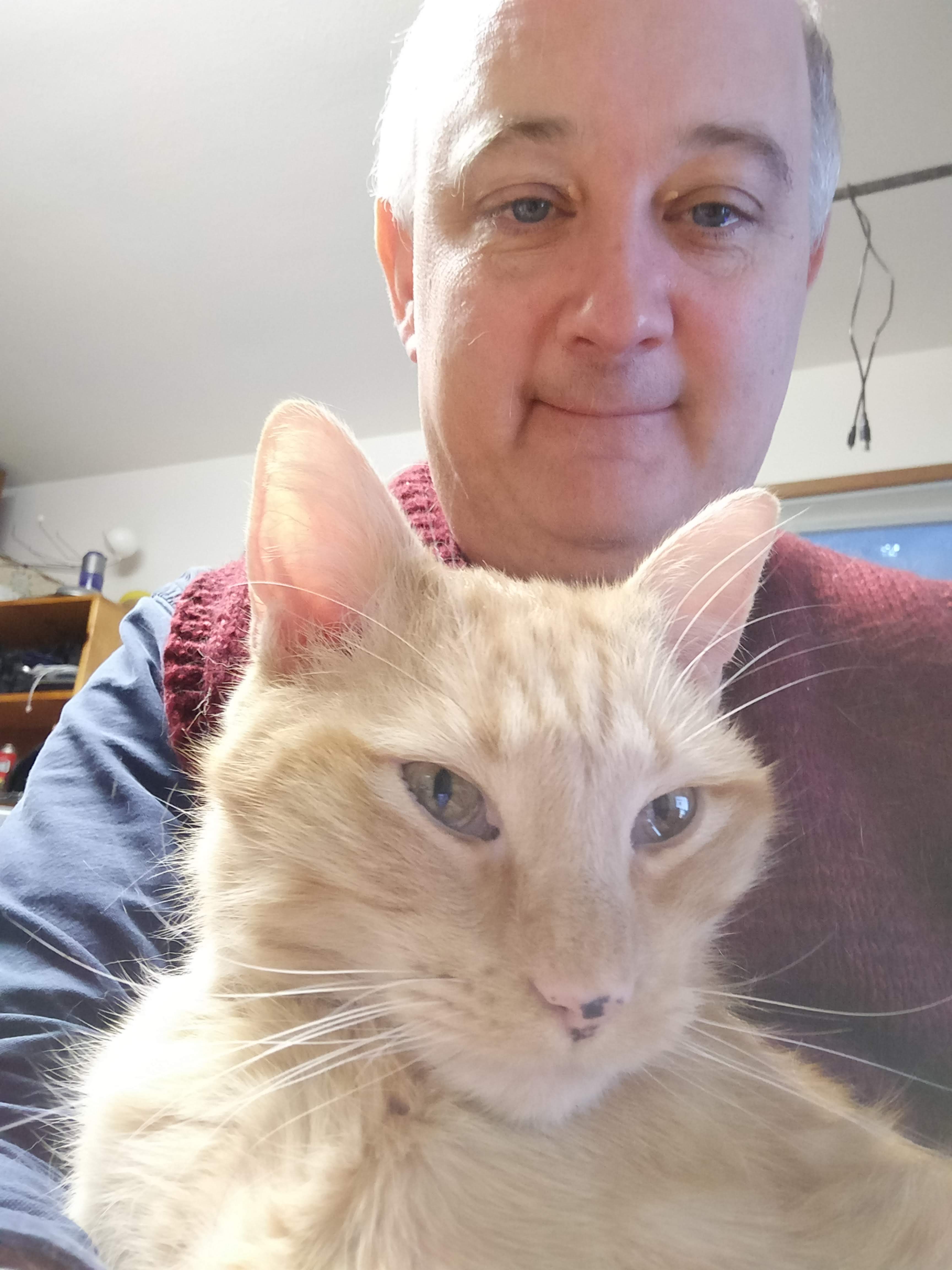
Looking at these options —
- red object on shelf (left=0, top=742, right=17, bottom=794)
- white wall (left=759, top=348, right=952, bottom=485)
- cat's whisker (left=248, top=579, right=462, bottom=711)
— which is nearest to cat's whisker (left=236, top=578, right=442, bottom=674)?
cat's whisker (left=248, top=579, right=462, bottom=711)

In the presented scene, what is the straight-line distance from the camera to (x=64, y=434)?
6.76ft

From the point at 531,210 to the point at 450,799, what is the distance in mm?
447

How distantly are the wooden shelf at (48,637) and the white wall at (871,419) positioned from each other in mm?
1067

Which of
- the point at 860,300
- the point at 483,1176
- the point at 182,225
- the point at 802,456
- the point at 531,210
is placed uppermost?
the point at 182,225

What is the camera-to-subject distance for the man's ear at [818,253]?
27.9 inches

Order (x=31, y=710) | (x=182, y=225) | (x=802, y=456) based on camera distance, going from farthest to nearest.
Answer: (x=182, y=225) < (x=31, y=710) < (x=802, y=456)

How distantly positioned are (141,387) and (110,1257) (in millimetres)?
1859

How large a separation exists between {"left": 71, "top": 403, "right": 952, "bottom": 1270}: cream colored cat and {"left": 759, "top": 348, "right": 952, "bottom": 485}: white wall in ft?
0.59

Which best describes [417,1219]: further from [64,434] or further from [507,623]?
[64,434]

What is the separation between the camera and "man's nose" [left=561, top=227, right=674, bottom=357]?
520 millimetres

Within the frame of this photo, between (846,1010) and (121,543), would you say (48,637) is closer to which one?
(121,543)

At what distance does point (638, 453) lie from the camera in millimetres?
524

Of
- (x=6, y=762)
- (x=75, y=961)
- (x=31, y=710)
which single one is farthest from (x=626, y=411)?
(x=31, y=710)

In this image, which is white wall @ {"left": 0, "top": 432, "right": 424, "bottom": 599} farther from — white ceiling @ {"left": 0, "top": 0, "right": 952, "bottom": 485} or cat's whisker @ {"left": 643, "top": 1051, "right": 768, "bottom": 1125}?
cat's whisker @ {"left": 643, "top": 1051, "right": 768, "bottom": 1125}
